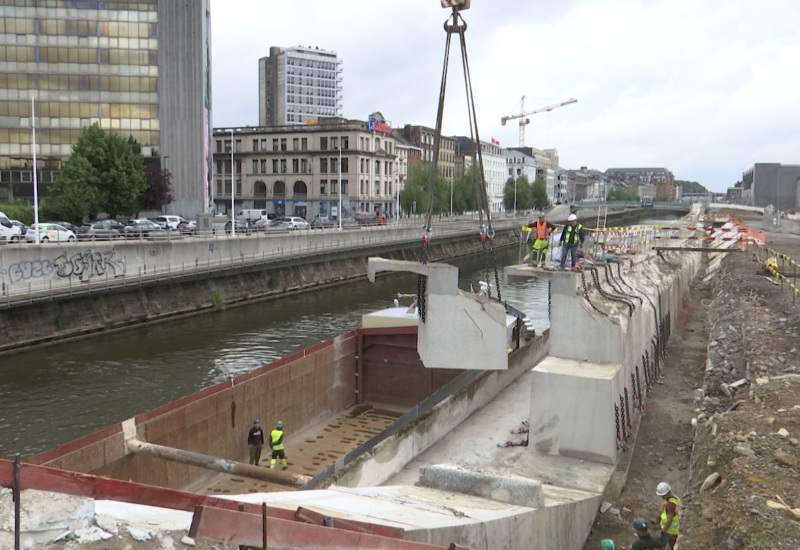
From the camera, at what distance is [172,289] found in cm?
3538

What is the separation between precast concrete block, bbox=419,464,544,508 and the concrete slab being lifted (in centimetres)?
455

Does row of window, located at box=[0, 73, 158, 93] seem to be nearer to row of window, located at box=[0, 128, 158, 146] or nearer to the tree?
row of window, located at box=[0, 128, 158, 146]

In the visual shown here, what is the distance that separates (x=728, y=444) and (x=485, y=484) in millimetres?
3919

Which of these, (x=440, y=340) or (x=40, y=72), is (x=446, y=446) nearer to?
(x=440, y=340)

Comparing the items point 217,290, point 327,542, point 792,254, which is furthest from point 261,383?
point 792,254

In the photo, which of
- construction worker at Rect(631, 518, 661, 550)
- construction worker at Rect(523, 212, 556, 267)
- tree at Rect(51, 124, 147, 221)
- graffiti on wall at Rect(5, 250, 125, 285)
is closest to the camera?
construction worker at Rect(631, 518, 661, 550)

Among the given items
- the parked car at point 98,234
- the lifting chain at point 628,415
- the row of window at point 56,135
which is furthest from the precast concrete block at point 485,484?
the row of window at point 56,135

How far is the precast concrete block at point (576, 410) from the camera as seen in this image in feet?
45.3

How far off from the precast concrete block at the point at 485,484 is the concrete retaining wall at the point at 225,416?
6.79 m

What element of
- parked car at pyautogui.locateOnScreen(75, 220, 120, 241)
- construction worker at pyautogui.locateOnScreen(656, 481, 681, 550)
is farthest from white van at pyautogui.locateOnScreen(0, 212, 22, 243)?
construction worker at pyautogui.locateOnScreen(656, 481, 681, 550)

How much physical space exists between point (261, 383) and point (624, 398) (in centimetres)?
989

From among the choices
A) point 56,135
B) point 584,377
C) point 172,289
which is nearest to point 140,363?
point 172,289

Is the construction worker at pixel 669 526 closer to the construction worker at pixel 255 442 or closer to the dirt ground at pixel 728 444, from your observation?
the dirt ground at pixel 728 444

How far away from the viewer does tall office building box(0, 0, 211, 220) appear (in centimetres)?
6625
